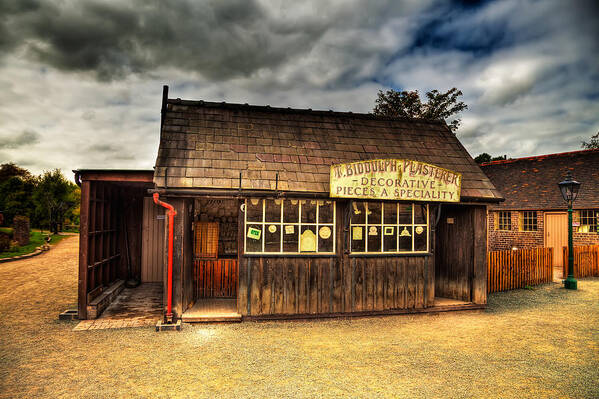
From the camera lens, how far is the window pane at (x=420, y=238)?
28.2 feet

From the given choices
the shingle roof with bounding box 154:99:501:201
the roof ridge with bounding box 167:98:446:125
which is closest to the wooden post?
the shingle roof with bounding box 154:99:501:201

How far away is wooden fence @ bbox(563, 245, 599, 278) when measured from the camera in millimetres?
14156

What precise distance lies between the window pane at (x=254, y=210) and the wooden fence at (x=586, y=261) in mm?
13687

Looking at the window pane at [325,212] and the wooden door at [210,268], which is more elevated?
the window pane at [325,212]

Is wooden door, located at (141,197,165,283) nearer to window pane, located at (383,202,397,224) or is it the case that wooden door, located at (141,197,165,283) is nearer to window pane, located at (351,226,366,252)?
window pane, located at (351,226,366,252)

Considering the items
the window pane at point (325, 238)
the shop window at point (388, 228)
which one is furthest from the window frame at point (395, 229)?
the window pane at point (325, 238)

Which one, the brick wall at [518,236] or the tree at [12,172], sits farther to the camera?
the tree at [12,172]

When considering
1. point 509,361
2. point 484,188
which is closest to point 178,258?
point 509,361

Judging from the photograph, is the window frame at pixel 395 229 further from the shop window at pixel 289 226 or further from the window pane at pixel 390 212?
the shop window at pixel 289 226

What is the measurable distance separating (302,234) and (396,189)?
232 cm

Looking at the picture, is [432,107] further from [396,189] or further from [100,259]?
[100,259]

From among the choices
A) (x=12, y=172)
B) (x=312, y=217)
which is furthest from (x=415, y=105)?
(x=12, y=172)

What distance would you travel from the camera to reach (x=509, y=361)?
18.9 ft

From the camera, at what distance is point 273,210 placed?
7820mm
